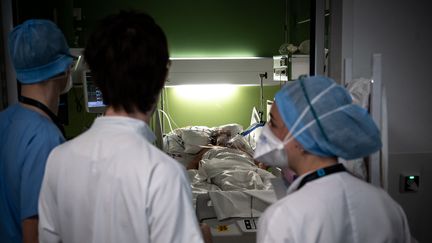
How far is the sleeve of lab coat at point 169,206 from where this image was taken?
93cm

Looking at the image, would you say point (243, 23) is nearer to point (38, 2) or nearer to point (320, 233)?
point (38, 2)

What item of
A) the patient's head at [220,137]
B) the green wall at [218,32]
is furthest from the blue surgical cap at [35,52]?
the green wall at [218,32]

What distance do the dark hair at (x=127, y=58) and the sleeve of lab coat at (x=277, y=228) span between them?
0.46m

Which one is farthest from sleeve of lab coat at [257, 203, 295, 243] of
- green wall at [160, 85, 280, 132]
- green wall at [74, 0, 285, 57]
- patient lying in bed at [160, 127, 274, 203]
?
green wall at [74, 0, 285, 57]

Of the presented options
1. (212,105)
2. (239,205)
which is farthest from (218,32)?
(239,205)

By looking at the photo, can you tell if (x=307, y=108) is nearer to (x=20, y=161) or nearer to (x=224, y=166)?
(x=20, y=161)

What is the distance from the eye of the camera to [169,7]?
13.9 ft

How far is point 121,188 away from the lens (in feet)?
3.08

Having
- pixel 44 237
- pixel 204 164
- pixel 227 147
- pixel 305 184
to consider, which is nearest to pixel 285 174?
pixel 305 184

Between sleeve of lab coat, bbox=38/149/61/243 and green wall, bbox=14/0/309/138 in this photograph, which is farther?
green wall, bbox=14/0/309/138

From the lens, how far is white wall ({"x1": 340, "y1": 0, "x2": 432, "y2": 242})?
1791mm

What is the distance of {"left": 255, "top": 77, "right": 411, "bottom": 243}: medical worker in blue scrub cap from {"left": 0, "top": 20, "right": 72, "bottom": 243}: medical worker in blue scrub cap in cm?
78

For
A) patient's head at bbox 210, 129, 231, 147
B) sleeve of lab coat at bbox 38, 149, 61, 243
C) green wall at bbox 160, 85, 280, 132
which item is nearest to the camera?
sleeve of lab coat at bbox 38, 149, 61, 243

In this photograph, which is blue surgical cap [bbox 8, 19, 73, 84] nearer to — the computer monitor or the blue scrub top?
the blue scrub top
